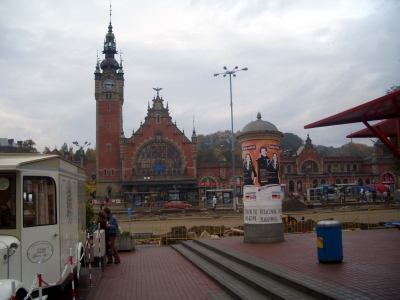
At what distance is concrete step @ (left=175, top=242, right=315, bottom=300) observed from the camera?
24.7 ft

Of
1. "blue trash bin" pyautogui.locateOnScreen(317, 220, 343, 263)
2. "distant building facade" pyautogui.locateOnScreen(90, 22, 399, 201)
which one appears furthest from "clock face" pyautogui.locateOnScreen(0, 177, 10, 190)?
"distant building facade" pyautogui.locateOnScreen(90, 22, 399, 201)

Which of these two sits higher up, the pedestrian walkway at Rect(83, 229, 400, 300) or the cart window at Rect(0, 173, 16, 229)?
the cart window at Rect(0, 173, 16, 229)

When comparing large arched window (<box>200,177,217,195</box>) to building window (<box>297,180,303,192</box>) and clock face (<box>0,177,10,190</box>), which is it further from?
clock face (<box>0,177,10,190</box>)

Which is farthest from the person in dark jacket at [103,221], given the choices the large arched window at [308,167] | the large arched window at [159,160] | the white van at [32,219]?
the large arched window at [308,167]

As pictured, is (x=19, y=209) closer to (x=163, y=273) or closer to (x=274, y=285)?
(x=274, y=285)

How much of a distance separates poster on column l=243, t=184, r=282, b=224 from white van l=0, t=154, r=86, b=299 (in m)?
7.75

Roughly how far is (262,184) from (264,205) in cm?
71

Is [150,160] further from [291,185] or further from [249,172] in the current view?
[249,172]

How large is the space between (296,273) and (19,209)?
17.9ft

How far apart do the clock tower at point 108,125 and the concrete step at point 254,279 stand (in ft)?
182

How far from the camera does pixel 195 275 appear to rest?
36.3ft

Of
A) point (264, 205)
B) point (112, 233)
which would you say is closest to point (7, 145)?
point (112, 233)

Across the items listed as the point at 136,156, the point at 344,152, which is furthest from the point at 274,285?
the point at 344,152

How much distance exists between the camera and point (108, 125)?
226 ft
